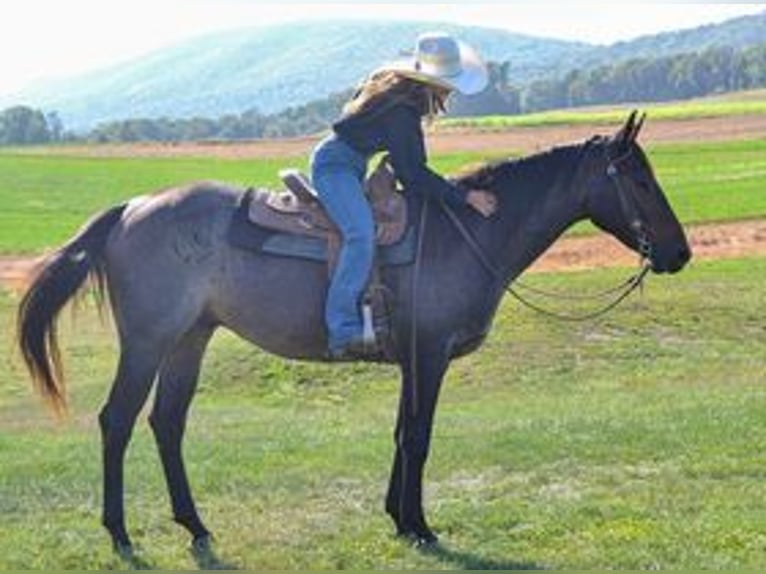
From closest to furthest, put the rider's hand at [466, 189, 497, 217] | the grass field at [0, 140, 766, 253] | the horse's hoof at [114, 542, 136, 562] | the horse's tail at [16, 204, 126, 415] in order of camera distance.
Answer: the horse's hoof at [114, 542, 136, 562] < the rider's hand at [466, 189, 497, 217] < the horse's tail at [16, 204, 126, 415] < the grass field at [0, 140, 766, 253]

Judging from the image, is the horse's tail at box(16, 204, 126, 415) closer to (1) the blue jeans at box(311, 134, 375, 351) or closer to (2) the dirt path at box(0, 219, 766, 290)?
(1) the blue jeans at box(311, 134, 375, 351)

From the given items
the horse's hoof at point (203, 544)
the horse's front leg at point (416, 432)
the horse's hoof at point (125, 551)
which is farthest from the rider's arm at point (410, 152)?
the horse's hoof at point (125, 551)

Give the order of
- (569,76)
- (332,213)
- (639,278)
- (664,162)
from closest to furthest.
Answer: (332,213) → (639,278) → (664,162) → (569,76)

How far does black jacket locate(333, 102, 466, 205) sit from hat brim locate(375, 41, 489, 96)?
21 cm

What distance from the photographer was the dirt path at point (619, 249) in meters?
28.7

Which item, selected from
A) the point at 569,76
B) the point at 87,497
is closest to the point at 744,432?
the point at 87,497

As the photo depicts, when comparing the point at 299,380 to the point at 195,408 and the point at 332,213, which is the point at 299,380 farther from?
the point at 332,213

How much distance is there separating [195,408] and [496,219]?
28.7 feet

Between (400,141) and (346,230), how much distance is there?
0.67m

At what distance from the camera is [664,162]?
193ft

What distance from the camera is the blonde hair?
785cm

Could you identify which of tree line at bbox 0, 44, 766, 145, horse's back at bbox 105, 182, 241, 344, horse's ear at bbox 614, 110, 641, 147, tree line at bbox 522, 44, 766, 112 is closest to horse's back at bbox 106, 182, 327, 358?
horse's back at bbox 105, 182, 241, 344

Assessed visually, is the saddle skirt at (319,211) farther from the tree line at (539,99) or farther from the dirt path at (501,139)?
the tree line at (539,99)

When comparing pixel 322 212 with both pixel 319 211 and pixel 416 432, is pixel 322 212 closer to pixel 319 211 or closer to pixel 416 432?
pixel 319 211
